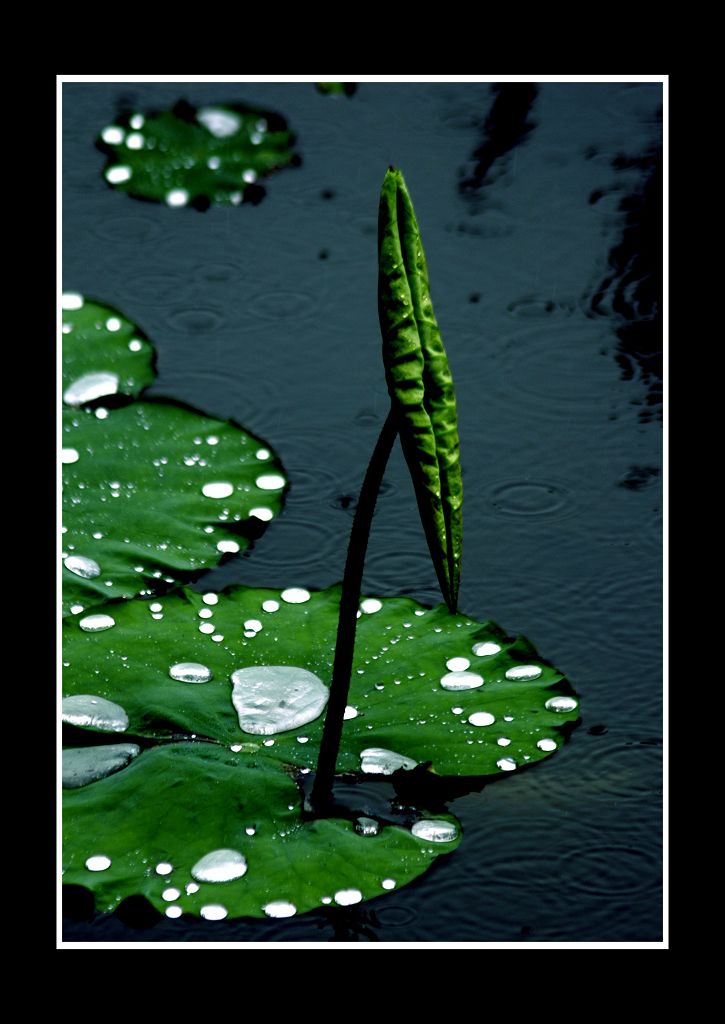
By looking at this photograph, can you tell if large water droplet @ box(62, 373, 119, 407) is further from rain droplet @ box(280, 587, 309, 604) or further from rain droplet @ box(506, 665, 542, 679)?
rain droplet @ box(506, 665, 542, 679)

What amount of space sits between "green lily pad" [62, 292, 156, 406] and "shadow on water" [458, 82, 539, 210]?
0.69 meters

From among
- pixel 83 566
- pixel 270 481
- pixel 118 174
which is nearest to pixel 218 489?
pixel 270 481

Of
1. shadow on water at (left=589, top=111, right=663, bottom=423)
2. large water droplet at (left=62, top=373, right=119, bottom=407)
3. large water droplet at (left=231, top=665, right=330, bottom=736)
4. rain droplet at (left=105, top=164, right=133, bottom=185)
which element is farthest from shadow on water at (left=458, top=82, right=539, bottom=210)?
large water droplet at (left=231, top=665, right=330, bottom=736)

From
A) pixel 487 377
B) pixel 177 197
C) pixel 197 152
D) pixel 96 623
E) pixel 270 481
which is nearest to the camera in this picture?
pixel 96 623

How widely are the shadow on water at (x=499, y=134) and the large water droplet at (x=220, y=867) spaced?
140 cm

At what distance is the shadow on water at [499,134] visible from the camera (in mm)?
2162

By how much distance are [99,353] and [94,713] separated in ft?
2.50

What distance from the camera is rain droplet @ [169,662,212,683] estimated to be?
1.25m

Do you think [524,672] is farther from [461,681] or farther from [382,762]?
[382,762]

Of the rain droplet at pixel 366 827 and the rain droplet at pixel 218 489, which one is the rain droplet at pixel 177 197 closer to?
the rain droplet at pixel 218 489

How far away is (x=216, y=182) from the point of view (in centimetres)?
222

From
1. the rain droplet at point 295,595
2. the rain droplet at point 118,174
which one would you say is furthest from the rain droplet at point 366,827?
the rain droplet at point 118,174

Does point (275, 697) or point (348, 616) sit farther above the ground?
point (348, 616)

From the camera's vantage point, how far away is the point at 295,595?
140 cm
